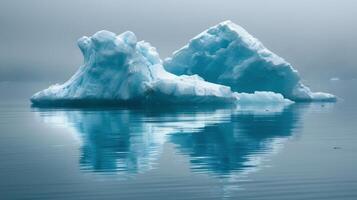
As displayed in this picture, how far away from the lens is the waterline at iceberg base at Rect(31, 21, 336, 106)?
32438mm

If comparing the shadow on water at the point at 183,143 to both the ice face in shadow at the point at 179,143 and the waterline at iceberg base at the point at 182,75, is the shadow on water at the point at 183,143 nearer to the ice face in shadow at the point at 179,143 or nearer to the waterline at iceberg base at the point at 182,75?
the ice face in shadow at the point at 179,143

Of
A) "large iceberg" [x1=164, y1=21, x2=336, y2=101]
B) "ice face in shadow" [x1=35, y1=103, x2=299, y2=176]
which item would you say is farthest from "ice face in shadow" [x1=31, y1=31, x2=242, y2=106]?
"ice face in shadow" [x1=35, y1=103, x2=299, y2=176]

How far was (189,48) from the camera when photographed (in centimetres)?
3947

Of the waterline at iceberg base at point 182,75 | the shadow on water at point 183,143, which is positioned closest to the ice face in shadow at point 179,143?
the shadow on water at point 183,143

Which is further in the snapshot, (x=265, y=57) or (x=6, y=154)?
(x=265, y=57)

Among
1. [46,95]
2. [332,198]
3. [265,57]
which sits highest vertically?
[265,57]

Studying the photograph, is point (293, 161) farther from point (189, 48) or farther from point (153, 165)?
point (189, 48)

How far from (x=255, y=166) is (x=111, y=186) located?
136 inches

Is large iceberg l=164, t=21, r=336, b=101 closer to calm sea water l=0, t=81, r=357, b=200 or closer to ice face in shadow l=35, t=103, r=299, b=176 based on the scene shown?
ice face in shadow l=35, t=103, r=299, b=176

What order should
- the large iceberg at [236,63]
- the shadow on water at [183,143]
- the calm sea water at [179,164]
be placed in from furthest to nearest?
1. the large iceberg at [236,63]
2. the shadow on water at [183,143]
3. the calm sea water at [179,164]

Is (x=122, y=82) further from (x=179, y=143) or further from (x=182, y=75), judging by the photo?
(x=179, y=143)

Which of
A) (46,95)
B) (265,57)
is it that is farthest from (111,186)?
(265,57)

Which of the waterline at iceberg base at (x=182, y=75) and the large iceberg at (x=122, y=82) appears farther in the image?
the waterline at iceberg base at (x=182, y=75)

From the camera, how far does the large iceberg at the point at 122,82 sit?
32219 mm
